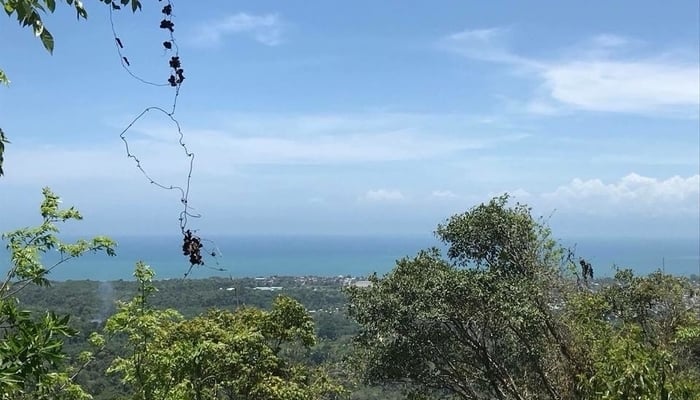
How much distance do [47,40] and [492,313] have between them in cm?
783

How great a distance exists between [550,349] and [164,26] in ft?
25.6

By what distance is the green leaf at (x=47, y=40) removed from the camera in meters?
1.62

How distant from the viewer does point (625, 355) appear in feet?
12.4

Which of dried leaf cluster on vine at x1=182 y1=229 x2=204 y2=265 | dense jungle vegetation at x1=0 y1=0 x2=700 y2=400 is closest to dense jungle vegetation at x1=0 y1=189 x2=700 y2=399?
dense jungle vegetation at x1=0 y1=0 x2=700 y2=400

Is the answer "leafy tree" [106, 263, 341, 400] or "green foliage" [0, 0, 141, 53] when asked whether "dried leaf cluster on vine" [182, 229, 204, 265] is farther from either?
"leafy tree" [106, 263, 341, 400]

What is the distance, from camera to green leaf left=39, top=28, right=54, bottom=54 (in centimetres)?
162

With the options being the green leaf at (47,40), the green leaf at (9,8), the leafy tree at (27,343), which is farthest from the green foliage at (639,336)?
the green leaf at (9,8)

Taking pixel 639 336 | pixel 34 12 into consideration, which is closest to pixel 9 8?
pixel 34 12

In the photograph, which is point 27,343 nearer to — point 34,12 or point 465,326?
point 34,12

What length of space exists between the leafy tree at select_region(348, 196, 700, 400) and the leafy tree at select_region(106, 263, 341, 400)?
120 cm

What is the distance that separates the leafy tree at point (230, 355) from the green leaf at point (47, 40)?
3.41m

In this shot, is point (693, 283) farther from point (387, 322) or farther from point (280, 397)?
point (280, 397)

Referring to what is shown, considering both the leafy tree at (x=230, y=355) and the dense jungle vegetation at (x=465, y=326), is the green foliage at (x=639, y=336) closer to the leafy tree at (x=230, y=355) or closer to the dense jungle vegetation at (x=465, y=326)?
the dense jungle vegetation at (x=465, y=326)

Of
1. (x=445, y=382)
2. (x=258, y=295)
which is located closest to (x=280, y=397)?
(x=445, y=382)
